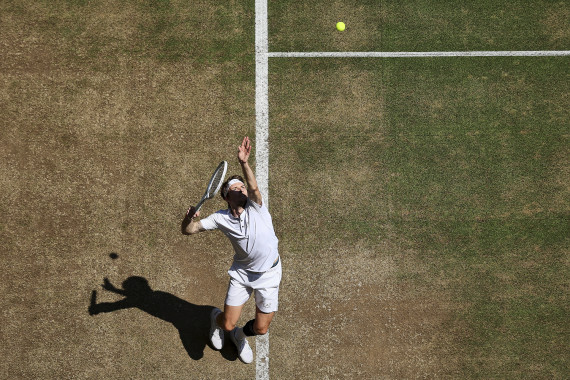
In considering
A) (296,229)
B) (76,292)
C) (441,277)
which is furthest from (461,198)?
(76,292)

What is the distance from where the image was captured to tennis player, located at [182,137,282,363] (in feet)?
21.1

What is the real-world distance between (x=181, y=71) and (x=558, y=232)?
6.54m

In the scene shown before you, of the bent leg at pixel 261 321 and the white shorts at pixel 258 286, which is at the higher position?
the white shorts at pixel 258 286

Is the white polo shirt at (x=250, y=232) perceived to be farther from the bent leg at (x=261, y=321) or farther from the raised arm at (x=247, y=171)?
the bent leg at (x=261, y=321)

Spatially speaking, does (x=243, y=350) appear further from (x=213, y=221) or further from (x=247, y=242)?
(x=213, y=221)

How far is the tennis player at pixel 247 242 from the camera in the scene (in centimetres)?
643

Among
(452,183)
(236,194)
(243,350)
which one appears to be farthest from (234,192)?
(452,183)

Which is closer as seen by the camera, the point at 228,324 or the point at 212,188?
the point at 212,188

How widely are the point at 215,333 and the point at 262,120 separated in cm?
343

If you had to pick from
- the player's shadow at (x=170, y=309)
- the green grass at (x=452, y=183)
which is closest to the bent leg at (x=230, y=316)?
the player's shadow at (x=170, y=309)

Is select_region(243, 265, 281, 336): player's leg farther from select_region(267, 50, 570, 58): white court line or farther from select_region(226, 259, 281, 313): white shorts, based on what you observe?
select_region(267, 50, 570, 58): white court line

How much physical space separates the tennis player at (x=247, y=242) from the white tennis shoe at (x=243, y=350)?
252 mm

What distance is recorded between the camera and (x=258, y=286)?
686cm

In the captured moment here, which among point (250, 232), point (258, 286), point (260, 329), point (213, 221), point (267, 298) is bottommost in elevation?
point (260, 329)
